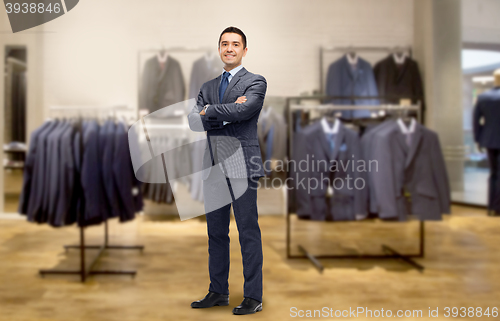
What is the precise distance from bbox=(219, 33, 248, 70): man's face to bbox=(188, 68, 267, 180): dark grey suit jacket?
0.05 m

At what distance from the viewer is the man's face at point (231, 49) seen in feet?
4.81

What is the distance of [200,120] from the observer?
1.45 m

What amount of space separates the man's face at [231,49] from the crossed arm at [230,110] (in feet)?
0.36

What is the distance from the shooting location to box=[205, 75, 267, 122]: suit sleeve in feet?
4.60

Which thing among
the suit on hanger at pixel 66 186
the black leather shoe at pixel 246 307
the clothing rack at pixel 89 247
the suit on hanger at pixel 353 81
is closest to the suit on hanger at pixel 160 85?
the clothing rack at pixel 89 247

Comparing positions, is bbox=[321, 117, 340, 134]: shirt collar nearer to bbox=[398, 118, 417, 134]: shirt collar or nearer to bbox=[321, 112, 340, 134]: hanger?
bbox=[321, 112, 340, 134]: hanger

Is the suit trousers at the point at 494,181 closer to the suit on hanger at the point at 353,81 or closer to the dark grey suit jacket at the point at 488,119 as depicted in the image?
the dark grey suit jacket at the point at 488,119

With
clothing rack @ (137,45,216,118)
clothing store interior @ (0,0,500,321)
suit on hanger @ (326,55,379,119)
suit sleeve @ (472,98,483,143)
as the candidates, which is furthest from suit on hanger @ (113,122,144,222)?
suit sleeve @ (472,98,483,143)

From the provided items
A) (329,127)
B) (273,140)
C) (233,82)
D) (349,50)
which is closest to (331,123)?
(329,127)

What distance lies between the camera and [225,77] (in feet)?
4.84

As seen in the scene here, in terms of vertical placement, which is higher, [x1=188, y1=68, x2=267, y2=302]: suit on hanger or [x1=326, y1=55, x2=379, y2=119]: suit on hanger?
[x1=326, y1=55, x2=379, y2=119]: suit on hanger

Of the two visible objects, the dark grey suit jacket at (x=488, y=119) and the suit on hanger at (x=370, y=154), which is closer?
the suit on hanger at (x=370, y=154)

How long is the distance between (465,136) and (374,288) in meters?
1.48

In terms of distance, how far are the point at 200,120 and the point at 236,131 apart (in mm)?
142
